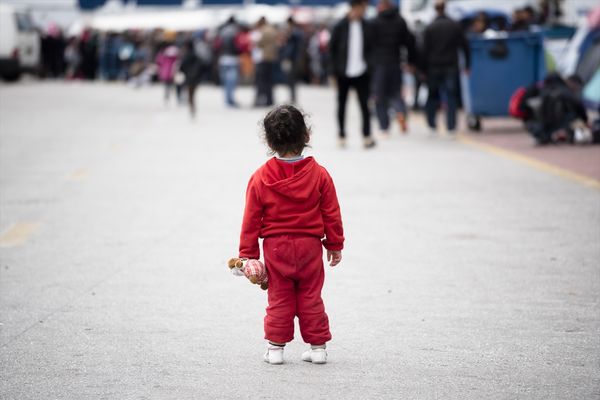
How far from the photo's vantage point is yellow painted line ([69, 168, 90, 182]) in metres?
12.7

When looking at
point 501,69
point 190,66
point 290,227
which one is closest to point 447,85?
point 501,69

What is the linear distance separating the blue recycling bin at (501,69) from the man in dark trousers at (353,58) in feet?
9.49

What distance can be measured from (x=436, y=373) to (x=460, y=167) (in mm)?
8495

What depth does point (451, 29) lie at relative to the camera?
17.0 meters

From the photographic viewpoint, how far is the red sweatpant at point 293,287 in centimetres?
511

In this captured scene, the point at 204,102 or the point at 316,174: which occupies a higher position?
the point at 316,174

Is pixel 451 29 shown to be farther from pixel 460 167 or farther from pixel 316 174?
pixel 316 174

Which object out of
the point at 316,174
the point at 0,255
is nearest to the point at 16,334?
the point at 316,174

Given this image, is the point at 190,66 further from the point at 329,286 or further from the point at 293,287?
the point at 293,287

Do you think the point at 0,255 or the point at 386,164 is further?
the point at 386,164

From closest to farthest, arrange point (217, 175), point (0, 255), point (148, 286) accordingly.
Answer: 1. point (148, 286)
2. point (0, 255)
3. point (217, 175)

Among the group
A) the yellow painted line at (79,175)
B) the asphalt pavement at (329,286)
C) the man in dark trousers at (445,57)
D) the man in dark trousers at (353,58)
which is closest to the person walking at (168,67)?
the man in dark trousers at (445,57)

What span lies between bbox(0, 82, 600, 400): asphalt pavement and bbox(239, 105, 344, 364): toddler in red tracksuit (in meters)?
0.19

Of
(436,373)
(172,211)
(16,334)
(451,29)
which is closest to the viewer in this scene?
(436,373)
